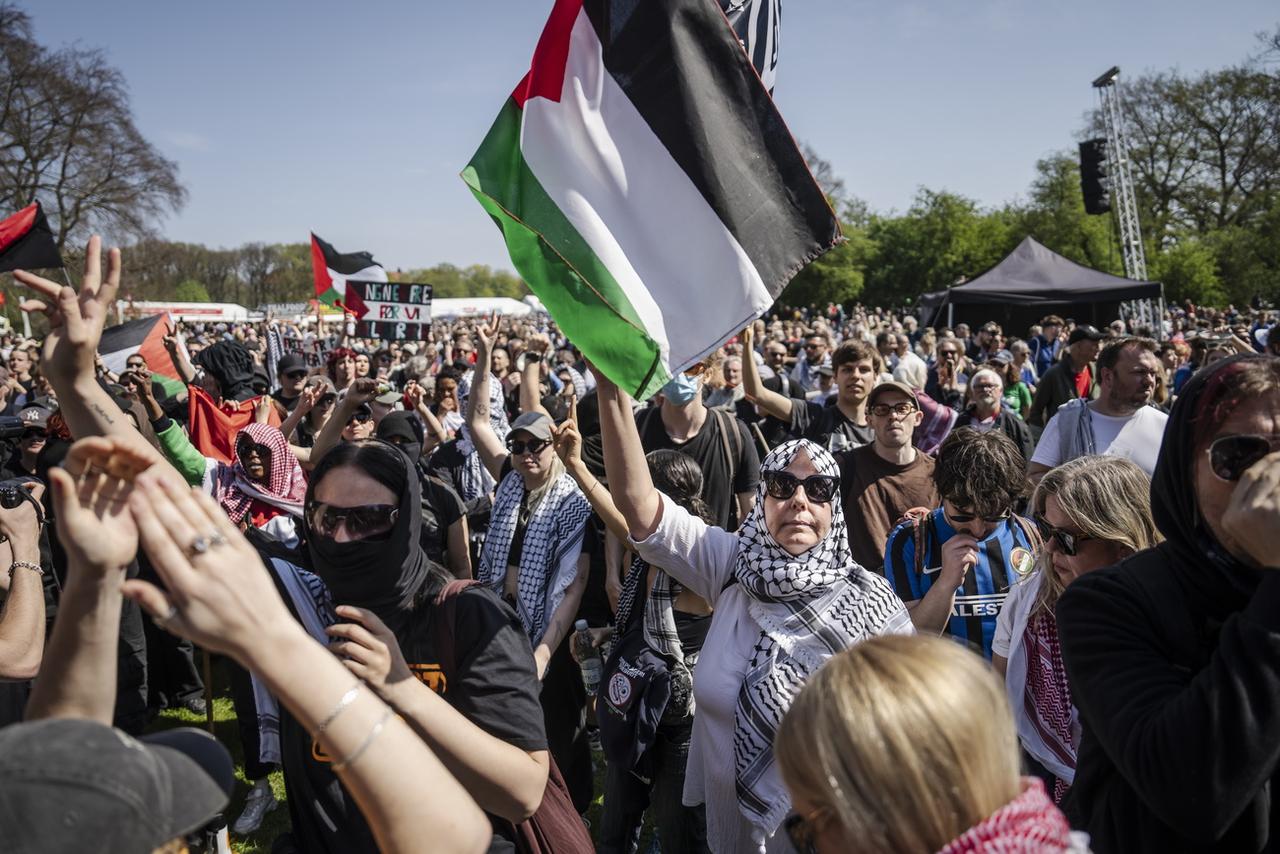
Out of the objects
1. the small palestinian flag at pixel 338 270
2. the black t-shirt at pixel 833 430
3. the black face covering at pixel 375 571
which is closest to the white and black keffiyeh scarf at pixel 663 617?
the black face covering at pixel 375 571

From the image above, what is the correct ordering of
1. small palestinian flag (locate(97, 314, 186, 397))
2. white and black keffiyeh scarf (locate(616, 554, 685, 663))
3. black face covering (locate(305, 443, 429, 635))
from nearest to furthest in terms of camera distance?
black face covering (locate(305, 443, 429, 635))
white and black keffiyeh scarf (locate(616, 554, 685, 663))
small palestinian flag (locate(97, 314, 186, 397))

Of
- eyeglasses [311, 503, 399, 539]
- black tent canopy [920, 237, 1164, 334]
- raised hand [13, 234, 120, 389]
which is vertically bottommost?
eyeglasses [311, 503, 399, 539]

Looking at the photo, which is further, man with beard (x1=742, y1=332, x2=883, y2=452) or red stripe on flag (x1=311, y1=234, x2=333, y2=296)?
red stripe on flag (x1=311, y1=234, x2=333, y2=296)

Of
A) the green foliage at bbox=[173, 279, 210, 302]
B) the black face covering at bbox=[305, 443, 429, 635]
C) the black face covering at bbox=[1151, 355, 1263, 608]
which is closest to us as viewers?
the black face covering at bbox=[1151, 355, 1263, 608]

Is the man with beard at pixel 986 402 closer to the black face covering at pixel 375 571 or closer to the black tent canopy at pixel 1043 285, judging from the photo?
the black face covering at pixel 375 571


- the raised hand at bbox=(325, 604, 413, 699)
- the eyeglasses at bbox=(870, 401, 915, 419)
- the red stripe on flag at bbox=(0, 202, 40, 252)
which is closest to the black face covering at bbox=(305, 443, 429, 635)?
the raised hand at bbox=(325, 604, 413, 699)

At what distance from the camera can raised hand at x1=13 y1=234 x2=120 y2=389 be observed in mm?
1749

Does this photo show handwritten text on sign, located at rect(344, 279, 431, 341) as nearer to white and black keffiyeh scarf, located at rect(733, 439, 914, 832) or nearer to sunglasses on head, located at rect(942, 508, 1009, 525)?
sunglasses on head, located at rect(942, 508, 1009, 525)

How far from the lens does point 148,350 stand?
303 inches

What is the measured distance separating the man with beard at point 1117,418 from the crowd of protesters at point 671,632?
0.07ft

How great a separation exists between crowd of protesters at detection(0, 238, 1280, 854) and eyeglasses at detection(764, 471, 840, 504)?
16mm

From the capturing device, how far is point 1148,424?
459 cm

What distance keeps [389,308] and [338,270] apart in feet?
5.50

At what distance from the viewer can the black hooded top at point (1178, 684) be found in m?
1.24
